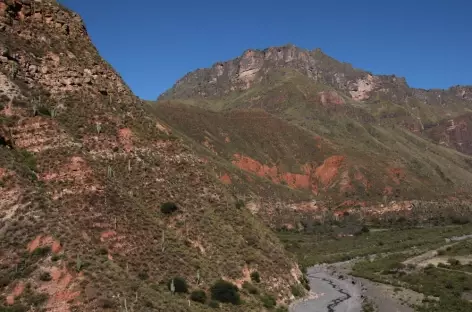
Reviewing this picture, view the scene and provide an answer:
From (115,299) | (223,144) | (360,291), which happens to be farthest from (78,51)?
(223,144)

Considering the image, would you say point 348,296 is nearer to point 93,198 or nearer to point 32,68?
point 93,198

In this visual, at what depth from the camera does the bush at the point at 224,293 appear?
132 feet

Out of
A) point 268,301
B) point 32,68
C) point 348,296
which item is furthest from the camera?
point 348,296

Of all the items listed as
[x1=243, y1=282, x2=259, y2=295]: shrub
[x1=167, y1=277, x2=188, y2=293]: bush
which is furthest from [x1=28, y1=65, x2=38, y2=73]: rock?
[x1=243, y1=282, x2=259, y2=295]: shrub

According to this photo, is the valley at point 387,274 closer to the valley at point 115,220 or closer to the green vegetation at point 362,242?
the green vegetation at point 362,242

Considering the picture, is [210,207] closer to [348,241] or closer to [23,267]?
[23,267]

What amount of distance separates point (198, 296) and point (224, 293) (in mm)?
3165

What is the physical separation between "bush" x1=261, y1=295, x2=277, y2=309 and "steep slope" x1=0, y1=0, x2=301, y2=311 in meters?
1.51

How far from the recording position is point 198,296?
126 ft

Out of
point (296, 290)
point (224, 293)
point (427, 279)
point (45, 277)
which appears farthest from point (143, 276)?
point (427, 279)

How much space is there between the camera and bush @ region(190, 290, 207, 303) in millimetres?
38312

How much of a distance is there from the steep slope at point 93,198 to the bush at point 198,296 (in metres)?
0.75

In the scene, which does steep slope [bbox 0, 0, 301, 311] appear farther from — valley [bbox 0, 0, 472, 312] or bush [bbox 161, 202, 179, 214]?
bush [bbox 161, 202, 179, 214]

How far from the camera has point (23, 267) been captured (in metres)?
34.4
